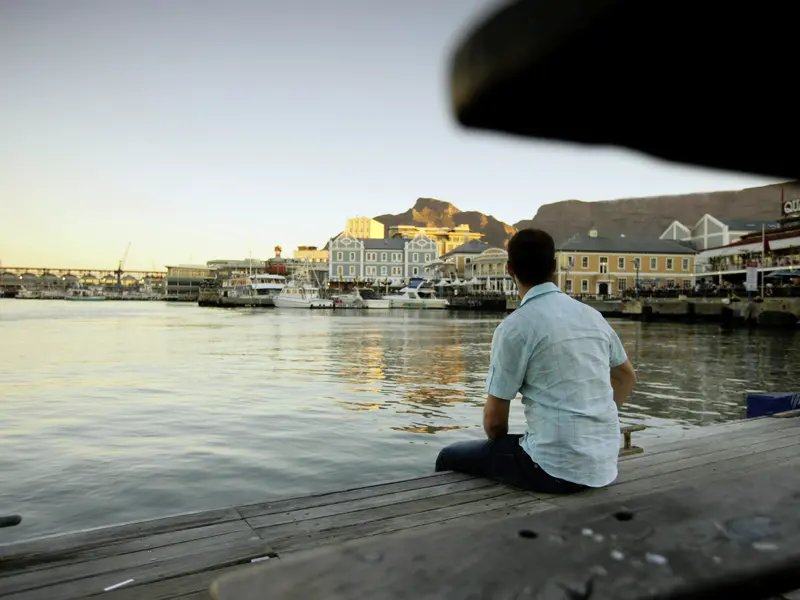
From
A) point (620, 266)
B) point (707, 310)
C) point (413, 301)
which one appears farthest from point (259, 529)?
point (413, 301)

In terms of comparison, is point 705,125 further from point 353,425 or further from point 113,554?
point 353,425

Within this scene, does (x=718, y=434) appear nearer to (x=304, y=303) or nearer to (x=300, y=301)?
(x=304, y=303)

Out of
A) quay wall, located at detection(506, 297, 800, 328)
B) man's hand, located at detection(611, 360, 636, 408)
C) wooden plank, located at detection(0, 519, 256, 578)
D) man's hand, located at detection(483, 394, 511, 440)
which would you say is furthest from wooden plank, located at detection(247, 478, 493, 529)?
quay wall, located at detection(506, 297, 800, 328)

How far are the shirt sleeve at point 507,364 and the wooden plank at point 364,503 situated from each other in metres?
0.71

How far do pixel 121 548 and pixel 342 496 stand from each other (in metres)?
1.20

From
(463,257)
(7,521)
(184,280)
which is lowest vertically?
(7,521)

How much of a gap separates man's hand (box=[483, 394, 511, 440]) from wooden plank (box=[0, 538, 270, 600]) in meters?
1.28

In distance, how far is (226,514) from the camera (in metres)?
3.19

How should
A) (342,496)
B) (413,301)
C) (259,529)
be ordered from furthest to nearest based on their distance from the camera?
(413,301) < (342,496) < (259,529)

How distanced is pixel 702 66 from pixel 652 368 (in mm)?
18190

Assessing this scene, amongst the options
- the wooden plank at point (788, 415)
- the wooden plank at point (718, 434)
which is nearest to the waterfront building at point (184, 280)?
the wooden plank at point (788, 415)

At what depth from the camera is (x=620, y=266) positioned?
70.0 meters

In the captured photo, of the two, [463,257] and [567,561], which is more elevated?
[463,257]

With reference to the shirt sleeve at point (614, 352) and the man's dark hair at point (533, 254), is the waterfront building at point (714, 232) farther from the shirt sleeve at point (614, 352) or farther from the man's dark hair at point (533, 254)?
the man's dark hair at point (533, 254)
